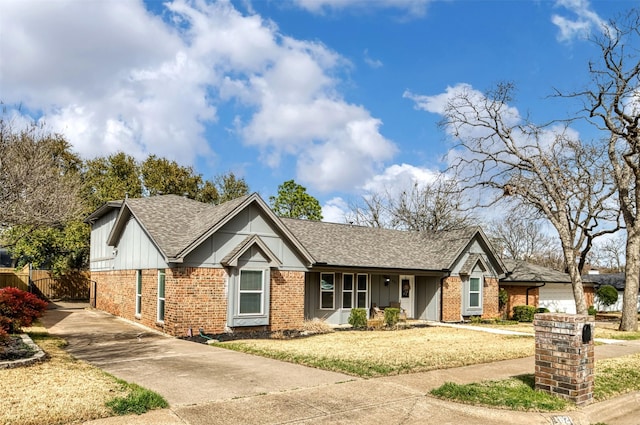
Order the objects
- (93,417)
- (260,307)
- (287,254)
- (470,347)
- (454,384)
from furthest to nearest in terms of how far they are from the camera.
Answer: (287,254) < (260,307) < (470,347) < (454,384) < (93,417)

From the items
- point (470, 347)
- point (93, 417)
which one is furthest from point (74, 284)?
point (93, 417)

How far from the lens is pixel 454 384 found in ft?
31.2

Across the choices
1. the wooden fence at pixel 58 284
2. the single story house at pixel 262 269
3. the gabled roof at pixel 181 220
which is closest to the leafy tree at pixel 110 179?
the wooden fence at pixel 58 284

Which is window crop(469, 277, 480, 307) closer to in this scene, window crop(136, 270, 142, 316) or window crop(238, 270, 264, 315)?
window crop(238, 270, 264, 315)

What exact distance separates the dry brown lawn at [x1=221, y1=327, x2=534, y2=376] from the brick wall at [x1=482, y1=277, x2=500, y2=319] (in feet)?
24.2

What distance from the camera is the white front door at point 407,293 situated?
86.6 feet

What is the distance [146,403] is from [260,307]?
11.0m

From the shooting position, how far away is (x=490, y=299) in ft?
90.3

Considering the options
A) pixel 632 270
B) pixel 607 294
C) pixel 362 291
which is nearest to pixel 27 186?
pixel 362 291

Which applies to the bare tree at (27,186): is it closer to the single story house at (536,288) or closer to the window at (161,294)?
the window at (161,294)

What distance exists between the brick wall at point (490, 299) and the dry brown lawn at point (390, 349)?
7382mm

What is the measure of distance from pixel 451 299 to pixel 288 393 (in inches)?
713

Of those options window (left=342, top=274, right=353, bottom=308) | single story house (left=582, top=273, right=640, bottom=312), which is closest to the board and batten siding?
window (left=342, top=274, right=353, bottom=308)

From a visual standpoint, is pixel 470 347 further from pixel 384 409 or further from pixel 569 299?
pixel 569 299
